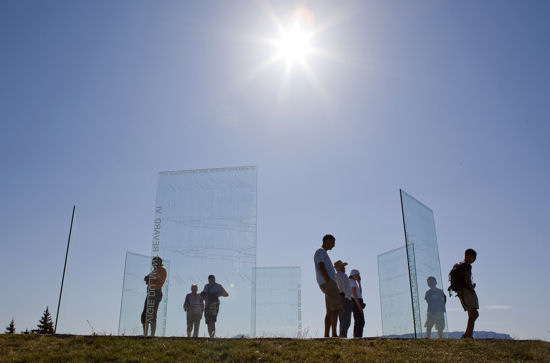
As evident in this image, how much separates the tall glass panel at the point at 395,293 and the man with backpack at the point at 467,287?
3.47 meters

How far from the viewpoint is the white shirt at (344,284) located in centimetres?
979

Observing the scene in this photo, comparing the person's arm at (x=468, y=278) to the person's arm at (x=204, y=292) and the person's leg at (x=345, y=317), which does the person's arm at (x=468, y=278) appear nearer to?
the person's leg at (x=345, y=317)

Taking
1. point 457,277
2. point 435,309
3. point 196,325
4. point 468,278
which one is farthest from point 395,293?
point 196,325

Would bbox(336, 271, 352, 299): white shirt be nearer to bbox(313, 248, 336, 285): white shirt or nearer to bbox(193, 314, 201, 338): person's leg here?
bbox(313, 248, 336, 285): white shirt

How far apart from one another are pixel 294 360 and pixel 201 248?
4841mm

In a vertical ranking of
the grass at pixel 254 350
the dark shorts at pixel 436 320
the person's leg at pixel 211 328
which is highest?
the dark shorts at pixel 436 320

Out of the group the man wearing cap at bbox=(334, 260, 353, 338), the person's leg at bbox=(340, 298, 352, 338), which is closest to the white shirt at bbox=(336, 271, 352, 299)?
the man wearing cap at bbox=(334, 260, 353, 338)

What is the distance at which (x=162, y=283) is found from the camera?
33.7ft

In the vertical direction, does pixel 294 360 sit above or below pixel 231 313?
below

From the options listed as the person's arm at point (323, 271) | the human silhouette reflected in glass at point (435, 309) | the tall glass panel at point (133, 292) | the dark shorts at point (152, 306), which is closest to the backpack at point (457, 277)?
the human silhouette reflected in glass at point (435, 309)

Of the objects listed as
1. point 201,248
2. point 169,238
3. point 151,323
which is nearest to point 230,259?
point 201,248

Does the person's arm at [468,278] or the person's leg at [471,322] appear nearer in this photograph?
the person's leg at [471,322]

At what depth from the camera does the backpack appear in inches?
346

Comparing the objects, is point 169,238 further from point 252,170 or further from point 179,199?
point 252,170
